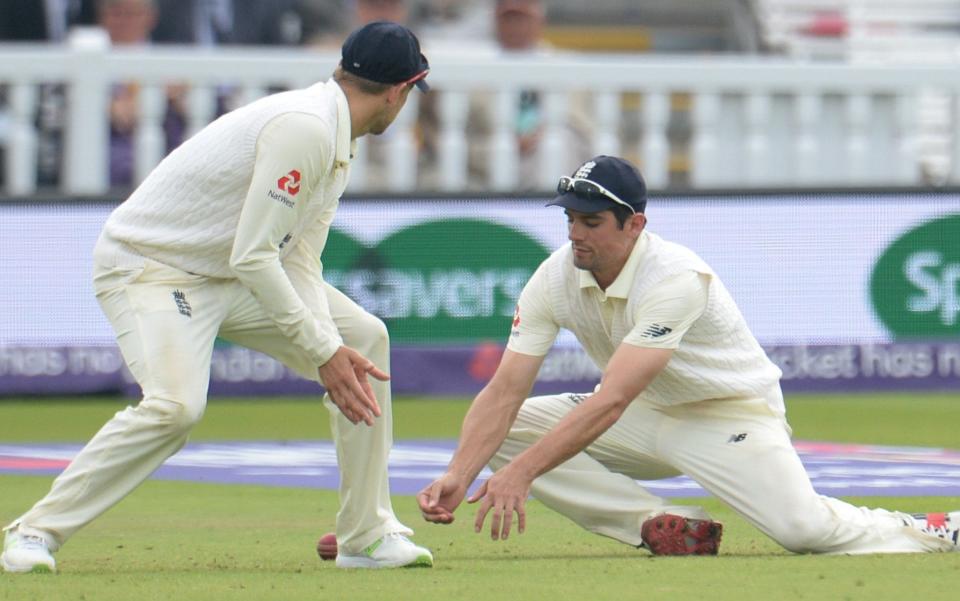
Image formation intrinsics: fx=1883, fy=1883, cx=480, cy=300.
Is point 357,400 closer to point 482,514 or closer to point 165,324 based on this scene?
point 482,514

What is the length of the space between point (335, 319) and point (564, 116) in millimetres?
8480

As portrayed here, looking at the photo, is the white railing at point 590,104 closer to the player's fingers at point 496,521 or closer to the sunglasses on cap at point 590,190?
the sunglasses on cap at point 590,190

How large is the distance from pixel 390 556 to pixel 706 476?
117 cm

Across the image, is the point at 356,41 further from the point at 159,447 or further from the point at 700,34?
the point at 700,34

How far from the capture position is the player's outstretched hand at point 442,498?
6215 millimetres

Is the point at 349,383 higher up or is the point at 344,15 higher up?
the point at 349,383

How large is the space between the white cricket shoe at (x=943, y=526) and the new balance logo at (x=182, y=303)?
263 centimetres

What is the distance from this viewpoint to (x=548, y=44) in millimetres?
21969

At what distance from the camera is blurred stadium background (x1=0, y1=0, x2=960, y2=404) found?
1348 centimetres

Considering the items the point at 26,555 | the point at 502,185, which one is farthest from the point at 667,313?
the point at 502,185

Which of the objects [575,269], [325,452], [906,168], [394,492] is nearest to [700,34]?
[906,168]

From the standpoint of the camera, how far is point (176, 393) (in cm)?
618

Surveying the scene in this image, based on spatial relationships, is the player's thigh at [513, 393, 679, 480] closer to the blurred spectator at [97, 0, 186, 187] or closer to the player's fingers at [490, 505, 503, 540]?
the player's fingers at [490, 505, 503, 540]

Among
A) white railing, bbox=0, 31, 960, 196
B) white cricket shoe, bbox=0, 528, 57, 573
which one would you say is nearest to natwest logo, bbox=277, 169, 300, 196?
white cricket shoe, bbox=0, 528, 57, 573
